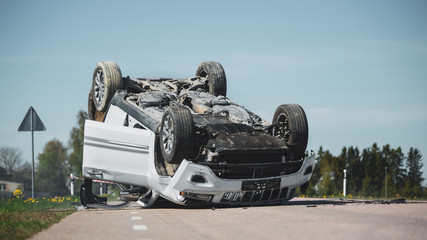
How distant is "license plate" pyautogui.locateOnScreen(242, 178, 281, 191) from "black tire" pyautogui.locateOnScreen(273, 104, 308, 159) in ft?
3.21

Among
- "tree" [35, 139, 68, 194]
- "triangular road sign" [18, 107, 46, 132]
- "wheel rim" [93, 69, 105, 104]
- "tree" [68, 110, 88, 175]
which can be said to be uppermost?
"wheel rim" [93, 69, 105, 104]

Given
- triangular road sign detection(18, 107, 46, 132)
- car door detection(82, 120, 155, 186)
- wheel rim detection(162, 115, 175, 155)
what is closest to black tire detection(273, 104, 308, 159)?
wheel rim detection(162, 115, 175, 155)

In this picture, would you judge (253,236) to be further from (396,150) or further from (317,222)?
(396,150)

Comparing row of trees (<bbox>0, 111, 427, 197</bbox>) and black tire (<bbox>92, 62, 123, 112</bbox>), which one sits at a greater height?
black tire (<bbox>92, 62, 123, 112</bbox>)

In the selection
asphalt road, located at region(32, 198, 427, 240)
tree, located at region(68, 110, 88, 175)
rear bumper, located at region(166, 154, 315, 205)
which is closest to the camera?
asphalt road, located at region(32, 198, 427, 240)

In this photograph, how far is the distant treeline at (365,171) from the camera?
70.7 meters

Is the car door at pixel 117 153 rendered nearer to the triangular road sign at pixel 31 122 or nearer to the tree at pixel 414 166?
the triangular road sign at pixel 31 122

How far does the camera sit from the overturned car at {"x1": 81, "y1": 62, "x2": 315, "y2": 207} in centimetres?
1074

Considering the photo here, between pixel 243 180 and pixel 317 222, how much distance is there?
3241 mm

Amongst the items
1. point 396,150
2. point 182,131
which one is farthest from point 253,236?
point 396,150

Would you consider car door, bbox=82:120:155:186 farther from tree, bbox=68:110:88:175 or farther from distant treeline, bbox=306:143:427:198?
distant treeline, bbox=306:143:427:198

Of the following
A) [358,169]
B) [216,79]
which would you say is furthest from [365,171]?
[216,79]

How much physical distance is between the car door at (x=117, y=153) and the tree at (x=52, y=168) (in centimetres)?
7834

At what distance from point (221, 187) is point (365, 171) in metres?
66.0
